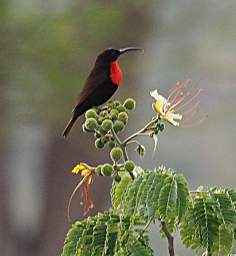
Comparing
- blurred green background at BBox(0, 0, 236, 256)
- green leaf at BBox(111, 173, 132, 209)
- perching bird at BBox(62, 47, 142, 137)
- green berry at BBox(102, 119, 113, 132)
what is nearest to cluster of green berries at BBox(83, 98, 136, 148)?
green berry at BBox(102, 119, 113, 132)

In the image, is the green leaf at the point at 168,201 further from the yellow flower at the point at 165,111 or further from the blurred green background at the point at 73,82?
the blurred green background at the point at 73,82

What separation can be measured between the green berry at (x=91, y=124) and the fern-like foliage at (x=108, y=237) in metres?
0.14

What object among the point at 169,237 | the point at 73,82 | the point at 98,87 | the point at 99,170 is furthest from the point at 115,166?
the point at 73,82

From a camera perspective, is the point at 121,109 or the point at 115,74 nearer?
the point at 121,109

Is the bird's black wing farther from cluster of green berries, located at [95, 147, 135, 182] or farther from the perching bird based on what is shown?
cluster of green berries, located at [95, 147, 135, 182]

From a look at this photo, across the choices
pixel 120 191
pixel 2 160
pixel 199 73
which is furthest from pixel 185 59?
pixel 120 191

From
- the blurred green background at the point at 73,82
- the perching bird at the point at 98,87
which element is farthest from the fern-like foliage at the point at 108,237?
the blurred green background at the point at 73,82

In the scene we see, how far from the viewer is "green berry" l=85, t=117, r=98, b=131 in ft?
4.35

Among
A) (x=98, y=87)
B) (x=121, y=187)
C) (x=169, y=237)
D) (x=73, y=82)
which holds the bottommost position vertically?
(x=169, y=237)

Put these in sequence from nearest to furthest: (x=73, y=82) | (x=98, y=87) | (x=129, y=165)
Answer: (x=129, y=165) < (x=98, y=87) < (x=73, y=82)

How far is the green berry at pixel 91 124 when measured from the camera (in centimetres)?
133

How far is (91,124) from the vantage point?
1.33m

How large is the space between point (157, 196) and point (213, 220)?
92mm

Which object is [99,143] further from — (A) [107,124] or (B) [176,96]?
(B) [176,96]
